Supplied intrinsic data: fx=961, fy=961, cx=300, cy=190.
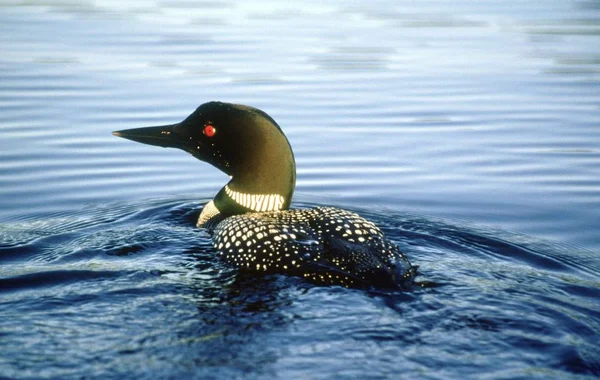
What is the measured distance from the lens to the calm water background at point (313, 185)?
3.56 metres

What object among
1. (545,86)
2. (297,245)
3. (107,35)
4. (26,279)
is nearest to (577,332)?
(297,245)

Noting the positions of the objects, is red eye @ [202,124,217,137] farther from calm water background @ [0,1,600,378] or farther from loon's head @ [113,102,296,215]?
calm water background @ [0,1,600,378]

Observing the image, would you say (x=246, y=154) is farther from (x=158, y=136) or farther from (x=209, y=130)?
(x=158, y=136)

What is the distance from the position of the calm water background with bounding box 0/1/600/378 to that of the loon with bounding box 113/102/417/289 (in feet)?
0.42

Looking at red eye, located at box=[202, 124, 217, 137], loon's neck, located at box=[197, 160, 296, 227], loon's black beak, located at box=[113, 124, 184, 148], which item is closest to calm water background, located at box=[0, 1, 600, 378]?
loon's neck, located at box=[197, 160, 296, 227]

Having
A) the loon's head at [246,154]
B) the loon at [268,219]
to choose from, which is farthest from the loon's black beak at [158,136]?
the loon's head at [246,154]

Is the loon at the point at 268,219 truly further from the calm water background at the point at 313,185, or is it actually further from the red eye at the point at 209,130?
the calm water background at the point at 313,185

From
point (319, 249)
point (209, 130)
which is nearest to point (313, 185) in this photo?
point (209, 130)

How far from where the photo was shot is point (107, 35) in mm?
11062

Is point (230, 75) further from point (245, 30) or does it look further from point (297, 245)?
point (297, 245)

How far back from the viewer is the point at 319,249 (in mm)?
4371

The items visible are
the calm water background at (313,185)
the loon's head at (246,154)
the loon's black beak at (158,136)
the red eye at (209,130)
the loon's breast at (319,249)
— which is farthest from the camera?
the loon's black beak at (158,136)

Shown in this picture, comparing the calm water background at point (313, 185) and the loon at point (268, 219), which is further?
the loon at point (268, 219)

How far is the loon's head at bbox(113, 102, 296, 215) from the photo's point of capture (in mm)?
5199
